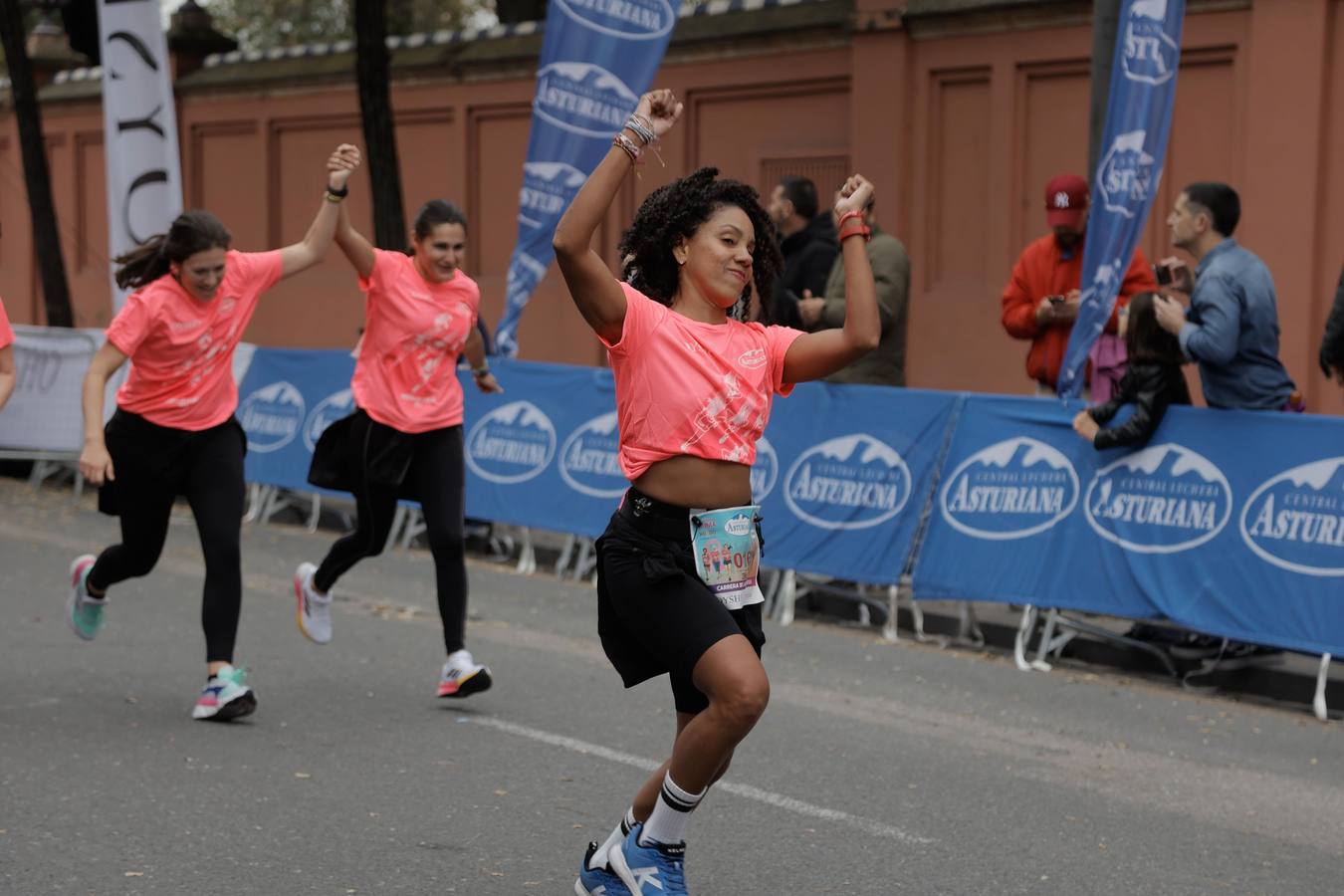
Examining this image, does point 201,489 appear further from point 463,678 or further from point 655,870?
point 655,870

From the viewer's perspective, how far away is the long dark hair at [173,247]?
7.25 metres

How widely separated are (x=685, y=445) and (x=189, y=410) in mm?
3253

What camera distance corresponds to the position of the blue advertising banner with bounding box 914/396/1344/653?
8195 millimetres

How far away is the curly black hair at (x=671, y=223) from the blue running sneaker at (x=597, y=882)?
1497 mm

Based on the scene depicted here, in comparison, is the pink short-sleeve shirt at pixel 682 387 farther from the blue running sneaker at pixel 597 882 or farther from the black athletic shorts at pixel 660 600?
the blue running sneaker at pixel 597 882

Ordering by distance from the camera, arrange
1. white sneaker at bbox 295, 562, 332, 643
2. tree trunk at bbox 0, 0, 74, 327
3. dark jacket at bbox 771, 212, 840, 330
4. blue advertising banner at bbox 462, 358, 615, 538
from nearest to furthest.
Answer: white sneaker at bbox 295, 562, 332, 643 < dark jacket at bbox 771, 212, 840, 330 < blue advertising banner at bbox 462, 358, 615, 538 < tree trunk at bbox 0, 0, 74, 327

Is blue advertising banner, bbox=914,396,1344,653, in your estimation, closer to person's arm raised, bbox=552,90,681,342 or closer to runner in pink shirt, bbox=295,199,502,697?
runner in pink shirt, bbox=295,199,502,697

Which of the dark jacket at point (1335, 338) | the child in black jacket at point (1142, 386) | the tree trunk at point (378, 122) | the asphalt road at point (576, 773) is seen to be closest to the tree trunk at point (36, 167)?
the tree trunk at point (378, 122)

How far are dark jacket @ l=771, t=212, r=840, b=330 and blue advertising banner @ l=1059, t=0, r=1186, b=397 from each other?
1.74 m

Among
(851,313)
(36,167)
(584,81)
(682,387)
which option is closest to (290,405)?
(584,81)

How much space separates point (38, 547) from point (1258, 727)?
25.8ft

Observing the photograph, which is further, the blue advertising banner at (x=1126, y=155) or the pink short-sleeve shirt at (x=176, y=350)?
the blue advertising banner at (x=1126, y=155)

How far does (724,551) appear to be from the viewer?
15.7ft

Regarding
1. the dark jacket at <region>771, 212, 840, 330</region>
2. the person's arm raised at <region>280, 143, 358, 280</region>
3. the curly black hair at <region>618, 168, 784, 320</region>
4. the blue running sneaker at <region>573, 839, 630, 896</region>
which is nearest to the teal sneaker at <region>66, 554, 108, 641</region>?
the person's arm raised at <region>280, 143, 358, 280</region>
